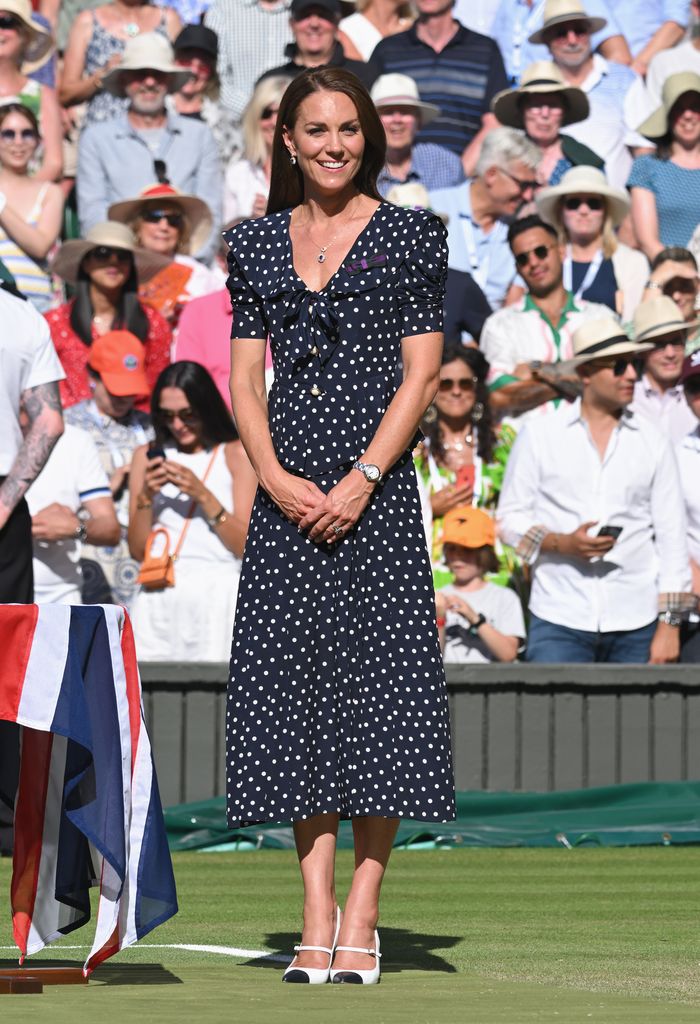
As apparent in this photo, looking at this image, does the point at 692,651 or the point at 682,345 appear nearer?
the point at 692,651

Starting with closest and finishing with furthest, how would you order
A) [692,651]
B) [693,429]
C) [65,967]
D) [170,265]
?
1. [65,967]
2. [692,651]
3. [693,429]
4. [170,265]

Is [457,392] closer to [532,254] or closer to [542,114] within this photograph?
[532,254]

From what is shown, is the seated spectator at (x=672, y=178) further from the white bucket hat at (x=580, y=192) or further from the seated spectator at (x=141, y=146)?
the seated spectator at (x=141, y=146)

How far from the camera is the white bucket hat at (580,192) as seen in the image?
13398 mm

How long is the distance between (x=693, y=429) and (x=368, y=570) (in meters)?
6.93

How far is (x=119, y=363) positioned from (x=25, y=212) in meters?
2.30

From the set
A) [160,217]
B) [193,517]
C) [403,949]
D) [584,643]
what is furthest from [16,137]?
→ [403,949]

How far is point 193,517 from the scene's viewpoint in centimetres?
1081

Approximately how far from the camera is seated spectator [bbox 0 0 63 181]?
45.7ft

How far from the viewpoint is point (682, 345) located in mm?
12375

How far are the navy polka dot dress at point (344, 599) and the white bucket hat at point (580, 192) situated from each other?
26.3ft

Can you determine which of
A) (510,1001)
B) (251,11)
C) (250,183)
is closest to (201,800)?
(250,183)

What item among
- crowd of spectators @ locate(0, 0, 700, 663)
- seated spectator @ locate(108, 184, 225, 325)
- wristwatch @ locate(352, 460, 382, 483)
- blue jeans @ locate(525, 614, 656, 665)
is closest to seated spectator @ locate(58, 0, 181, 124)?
crowd of spectators @ locate(0, 0, 700, 663)

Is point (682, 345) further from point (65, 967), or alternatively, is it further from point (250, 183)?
point (65, 967)
